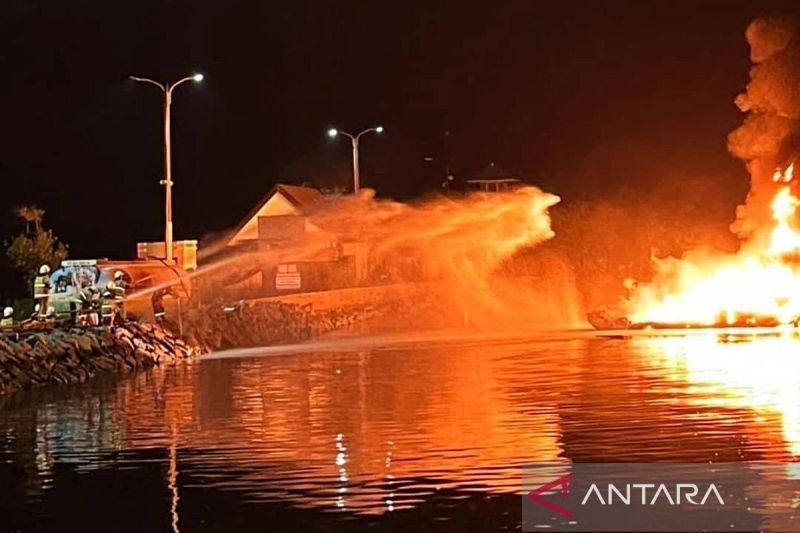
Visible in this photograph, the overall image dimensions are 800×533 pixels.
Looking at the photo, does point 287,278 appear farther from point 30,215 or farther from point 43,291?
point 43,291

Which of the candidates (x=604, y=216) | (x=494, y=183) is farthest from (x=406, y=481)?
Result: (x=494, y=183)

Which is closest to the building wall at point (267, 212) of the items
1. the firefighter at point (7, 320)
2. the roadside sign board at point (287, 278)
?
the roadside sign board at point (287, 278)

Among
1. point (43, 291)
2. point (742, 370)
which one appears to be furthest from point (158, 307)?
point (742, 370)

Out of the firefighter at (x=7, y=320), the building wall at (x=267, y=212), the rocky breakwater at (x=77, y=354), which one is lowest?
the rocky breakwater at (x=77, y=354)

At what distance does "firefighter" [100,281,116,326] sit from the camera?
142ft

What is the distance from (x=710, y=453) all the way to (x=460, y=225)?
4273cm

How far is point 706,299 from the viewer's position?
59.5 metres

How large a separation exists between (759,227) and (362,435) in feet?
145

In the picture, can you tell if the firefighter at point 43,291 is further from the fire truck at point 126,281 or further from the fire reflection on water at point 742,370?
the fire reflection on water at point 742,370

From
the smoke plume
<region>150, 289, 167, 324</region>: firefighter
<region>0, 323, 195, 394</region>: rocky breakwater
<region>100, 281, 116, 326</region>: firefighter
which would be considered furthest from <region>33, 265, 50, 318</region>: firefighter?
the smoke plume

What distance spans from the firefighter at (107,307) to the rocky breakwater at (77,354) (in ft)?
1.76

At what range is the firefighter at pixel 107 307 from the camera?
43.4m

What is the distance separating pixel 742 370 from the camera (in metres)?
33.4

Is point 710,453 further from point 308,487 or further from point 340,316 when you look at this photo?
point 340,316
